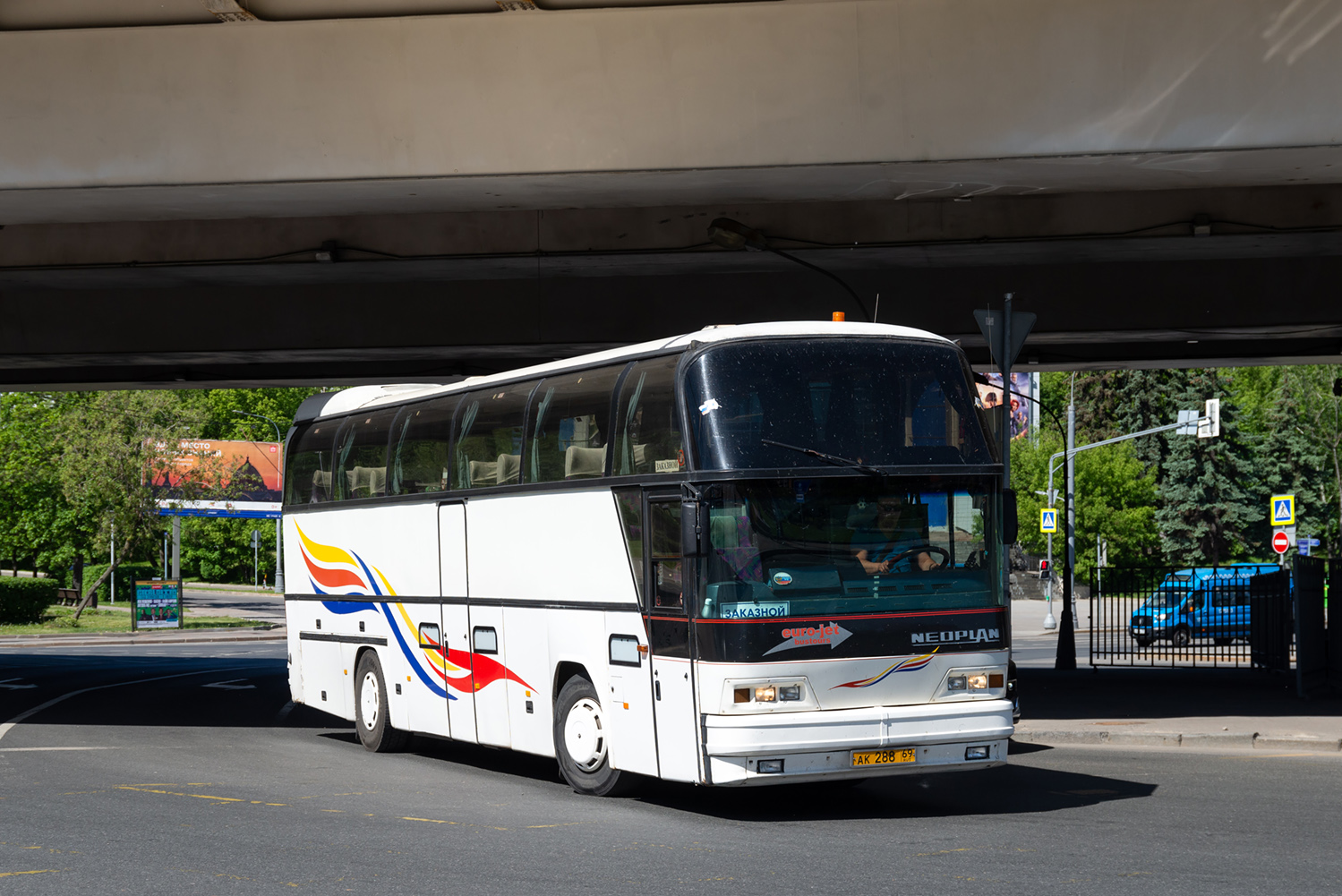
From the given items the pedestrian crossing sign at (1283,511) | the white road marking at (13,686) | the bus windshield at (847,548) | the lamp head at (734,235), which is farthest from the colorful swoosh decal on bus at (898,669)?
the pedestrian crossing sign at (1283,511)

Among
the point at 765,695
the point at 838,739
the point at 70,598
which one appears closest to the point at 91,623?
the point at 70,598

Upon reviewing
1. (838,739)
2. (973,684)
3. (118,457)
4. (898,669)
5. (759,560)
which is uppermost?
(118,457)

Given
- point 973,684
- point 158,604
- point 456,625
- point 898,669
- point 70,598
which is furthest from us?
point 70,598

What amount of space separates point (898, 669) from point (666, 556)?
1.78m

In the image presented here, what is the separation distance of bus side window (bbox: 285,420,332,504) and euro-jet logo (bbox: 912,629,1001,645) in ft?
26.7

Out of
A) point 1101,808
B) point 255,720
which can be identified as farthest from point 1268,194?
point 255,720

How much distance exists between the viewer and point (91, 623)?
4628 centimetres

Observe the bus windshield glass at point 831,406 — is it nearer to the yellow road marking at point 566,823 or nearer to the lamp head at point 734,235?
the yellow road marking at point 566,823

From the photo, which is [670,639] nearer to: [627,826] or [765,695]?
[765,695]

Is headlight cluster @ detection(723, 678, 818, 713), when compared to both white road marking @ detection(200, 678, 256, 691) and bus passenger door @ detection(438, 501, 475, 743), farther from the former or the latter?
white road marking @ detection(200, 678, 256, 691)

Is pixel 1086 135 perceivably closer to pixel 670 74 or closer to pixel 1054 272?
pixel 670 74

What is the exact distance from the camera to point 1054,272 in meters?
18.6

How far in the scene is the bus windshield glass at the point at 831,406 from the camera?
32.3ft

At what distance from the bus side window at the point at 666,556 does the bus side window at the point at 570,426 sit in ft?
3.11
